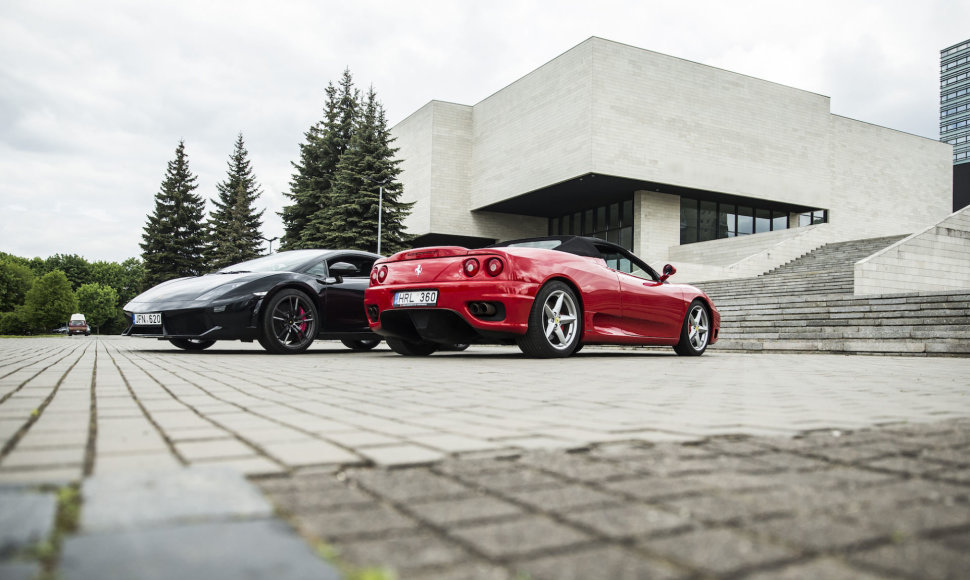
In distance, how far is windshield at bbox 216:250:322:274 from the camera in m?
8.70

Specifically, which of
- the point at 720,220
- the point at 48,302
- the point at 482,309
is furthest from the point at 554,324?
the point at 48,302

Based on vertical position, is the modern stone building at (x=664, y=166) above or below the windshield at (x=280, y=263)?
above

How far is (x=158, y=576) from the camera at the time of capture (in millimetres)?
1105

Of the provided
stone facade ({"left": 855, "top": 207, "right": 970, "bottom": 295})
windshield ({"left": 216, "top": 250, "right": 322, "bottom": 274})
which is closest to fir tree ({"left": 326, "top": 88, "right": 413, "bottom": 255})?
stone facade ({"left": 855, "top": 207, "right": 970, "bottom": 295})

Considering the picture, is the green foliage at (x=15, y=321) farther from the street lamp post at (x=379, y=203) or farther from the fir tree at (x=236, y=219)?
the street lamp post at (x=379, y=203)

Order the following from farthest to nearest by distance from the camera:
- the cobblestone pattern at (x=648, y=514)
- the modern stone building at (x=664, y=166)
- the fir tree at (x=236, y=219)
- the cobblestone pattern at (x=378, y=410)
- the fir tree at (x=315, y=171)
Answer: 1. the fir tree at (x=236, y=219)
2. the fir tree at (x=315, y=171)
3. the modern stone building at (x=664, y=166)
4. the cobblestone pattern at (x=378, y=410)
5. the cobblestone pattern at (x=648, y=514)

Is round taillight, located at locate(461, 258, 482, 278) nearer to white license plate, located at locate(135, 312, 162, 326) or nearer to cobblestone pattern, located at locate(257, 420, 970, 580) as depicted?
white license plate, located at locate(135, 312, 162, 326)

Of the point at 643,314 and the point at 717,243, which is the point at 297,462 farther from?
the point at 717,243

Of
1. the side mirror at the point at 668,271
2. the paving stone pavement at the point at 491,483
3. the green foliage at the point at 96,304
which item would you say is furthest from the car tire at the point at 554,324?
the green foliage at the point at 96,304

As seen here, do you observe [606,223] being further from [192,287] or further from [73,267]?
[73,267]

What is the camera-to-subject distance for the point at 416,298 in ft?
23.5

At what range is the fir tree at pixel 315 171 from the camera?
131ft

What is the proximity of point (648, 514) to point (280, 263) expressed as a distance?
7.98 metres

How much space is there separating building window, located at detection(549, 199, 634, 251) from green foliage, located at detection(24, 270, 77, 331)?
186ft
